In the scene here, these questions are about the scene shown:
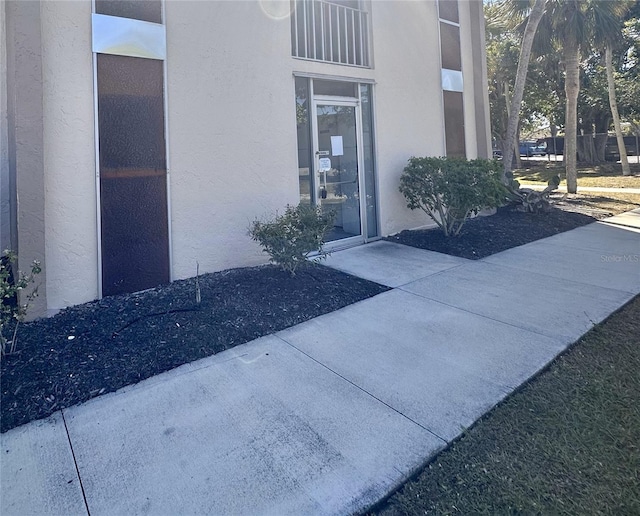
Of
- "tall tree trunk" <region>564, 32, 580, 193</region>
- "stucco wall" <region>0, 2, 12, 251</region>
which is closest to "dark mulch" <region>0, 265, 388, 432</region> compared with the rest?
"stucco wall" <region>0, 2, 12, 251</region>

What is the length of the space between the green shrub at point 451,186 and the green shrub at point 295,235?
8.33 feet

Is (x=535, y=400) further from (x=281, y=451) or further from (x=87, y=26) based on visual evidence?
(x=87, y=26)

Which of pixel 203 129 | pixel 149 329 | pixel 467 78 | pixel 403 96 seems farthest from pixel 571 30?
pixel 149 329

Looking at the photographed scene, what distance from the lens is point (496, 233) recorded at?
8242 millimetres

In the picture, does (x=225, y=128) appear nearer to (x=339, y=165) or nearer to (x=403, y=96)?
(x=339, y=165)

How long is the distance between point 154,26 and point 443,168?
15.0 ft

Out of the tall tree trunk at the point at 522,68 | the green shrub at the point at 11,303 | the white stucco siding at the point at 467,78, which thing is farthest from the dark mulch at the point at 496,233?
the green shrub at the point at 11,303

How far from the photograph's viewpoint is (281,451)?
262cm

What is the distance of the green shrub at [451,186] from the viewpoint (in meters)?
6.96

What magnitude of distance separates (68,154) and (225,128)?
1922 millimetres

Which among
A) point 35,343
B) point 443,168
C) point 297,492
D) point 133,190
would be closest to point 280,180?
point 133,190

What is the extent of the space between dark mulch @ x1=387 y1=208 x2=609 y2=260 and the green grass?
12.3ft

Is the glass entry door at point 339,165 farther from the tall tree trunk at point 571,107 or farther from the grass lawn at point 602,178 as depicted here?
the grass lawn at point 602,178

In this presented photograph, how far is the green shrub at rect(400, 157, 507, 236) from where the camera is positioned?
696cm
